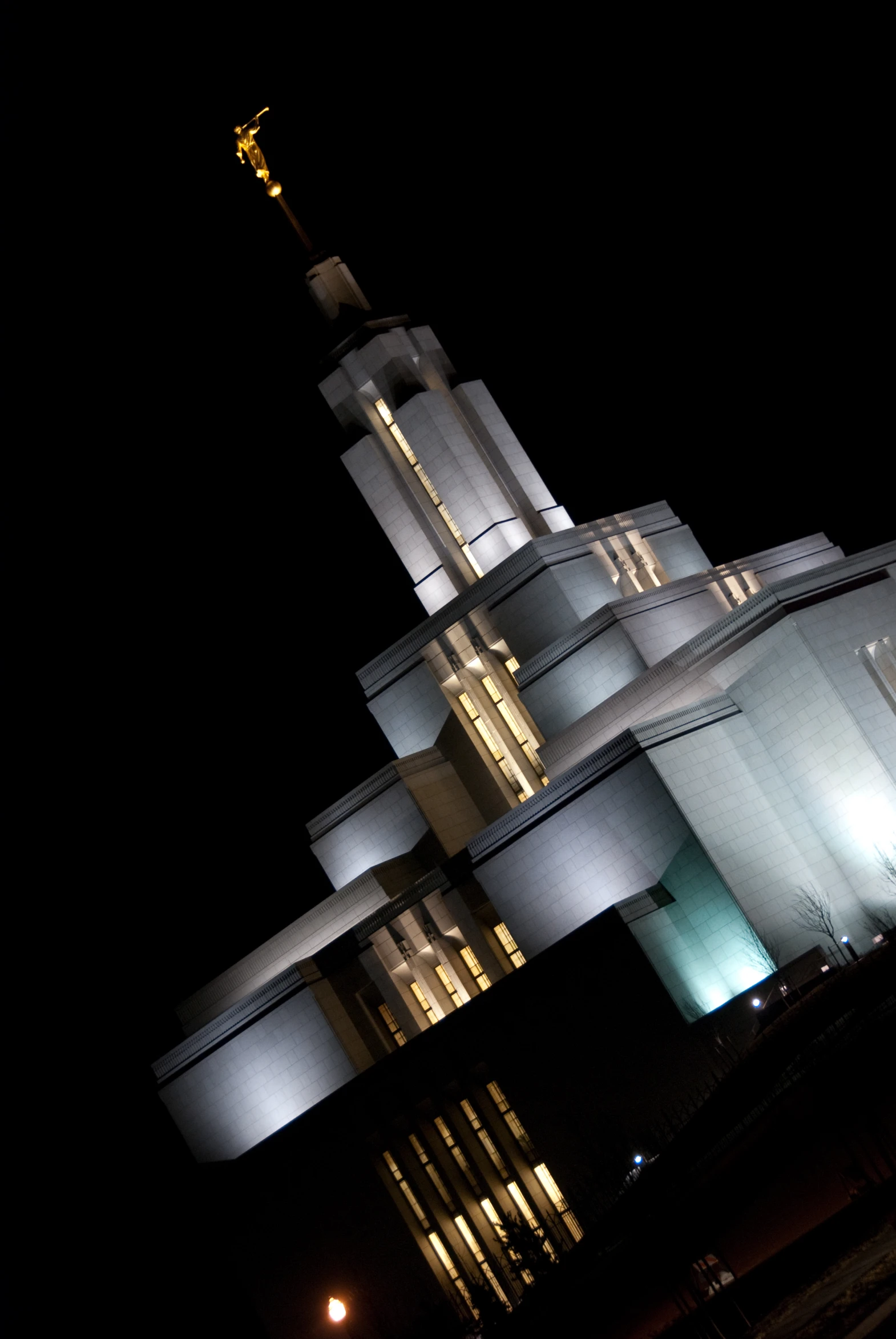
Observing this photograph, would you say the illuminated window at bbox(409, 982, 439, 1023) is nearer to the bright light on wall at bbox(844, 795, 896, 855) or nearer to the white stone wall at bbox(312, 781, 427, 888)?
the white stone wall at bbox(312, 781, 427, 888)

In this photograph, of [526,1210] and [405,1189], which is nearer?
[526,1210]

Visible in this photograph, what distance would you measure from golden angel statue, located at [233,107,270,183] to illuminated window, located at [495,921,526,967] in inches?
1117

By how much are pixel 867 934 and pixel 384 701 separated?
17588mm

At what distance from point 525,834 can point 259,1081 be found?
11178mm

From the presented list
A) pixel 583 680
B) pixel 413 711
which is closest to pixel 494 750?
pixel 413 711

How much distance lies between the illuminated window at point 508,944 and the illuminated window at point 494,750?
15.6 feet

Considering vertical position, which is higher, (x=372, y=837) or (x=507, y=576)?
(x=507, y=576)

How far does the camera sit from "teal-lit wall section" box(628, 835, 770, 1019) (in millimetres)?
32531

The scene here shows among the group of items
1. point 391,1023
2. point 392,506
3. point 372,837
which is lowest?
point 391,1023

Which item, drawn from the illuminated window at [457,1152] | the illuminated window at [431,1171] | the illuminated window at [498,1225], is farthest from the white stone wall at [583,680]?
the illuminated window at [498,1225]

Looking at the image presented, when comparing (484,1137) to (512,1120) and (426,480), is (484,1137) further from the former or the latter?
(426,480)

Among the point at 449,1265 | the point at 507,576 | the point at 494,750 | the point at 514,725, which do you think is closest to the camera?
the point at 449,1265

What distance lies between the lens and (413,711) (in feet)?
145

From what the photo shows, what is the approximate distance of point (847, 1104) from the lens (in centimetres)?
1898
